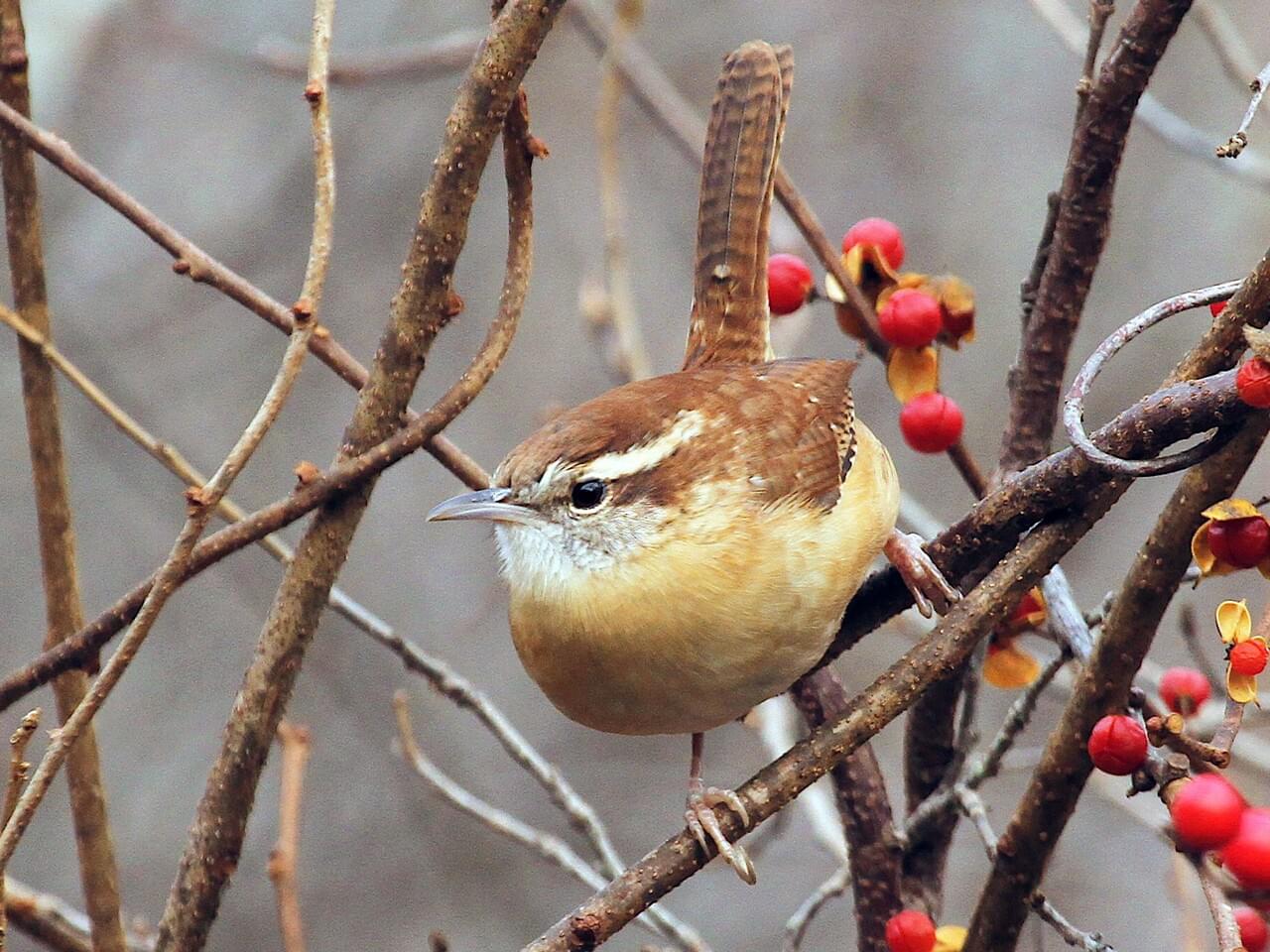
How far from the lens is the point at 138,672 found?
782cm

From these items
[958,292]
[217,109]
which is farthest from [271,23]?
[958,292]

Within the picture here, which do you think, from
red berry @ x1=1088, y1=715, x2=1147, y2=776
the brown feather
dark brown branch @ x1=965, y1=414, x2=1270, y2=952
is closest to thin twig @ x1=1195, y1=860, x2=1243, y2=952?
red berry @ x1=1088, y1=715, x2=1147, y2=776

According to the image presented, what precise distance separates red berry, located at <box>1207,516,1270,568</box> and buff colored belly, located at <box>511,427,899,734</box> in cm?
79

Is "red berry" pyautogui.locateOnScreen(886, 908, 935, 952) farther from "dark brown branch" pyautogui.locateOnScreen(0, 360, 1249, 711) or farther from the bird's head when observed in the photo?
the bird's head

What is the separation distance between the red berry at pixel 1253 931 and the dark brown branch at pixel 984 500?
2.00 ft

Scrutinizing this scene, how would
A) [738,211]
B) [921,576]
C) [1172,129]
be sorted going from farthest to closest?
1. [1172,129]
2. [738,211]
3. [921,576]

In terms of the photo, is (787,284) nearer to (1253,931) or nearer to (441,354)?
(1253,931)

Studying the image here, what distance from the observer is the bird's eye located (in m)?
2.77

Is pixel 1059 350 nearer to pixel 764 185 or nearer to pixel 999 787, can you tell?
pixel 764 185

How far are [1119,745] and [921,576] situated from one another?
62 centimetres

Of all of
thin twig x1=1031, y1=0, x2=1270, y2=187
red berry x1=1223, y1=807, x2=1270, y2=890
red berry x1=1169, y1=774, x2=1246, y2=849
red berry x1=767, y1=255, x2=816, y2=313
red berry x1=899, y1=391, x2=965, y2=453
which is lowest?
red berry x1=1223, y1=807, x2=1270, y2=890

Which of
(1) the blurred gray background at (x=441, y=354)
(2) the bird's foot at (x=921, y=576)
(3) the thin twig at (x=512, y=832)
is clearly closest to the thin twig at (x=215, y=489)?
(3) the thin twig at (x=512, y=832)

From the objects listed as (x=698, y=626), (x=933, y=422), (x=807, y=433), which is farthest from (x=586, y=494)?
(x=933, y=422)

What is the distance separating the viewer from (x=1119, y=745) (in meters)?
1.89
